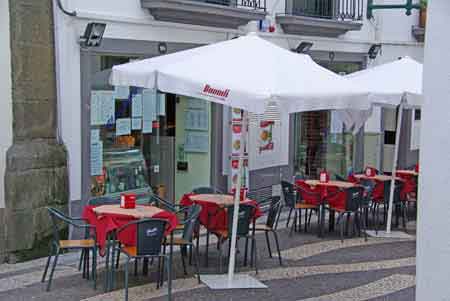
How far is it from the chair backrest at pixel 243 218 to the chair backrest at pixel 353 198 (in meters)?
2.84

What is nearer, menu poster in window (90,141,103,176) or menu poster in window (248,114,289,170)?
menu poster in window (90,141,103,176)

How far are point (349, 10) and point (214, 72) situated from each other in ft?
30.4

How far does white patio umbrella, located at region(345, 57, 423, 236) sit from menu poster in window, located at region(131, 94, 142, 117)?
3.28 m

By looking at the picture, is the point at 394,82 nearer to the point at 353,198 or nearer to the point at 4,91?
the point at 353,198

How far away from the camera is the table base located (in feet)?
27.4

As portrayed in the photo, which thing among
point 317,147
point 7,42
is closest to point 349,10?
point 317,147

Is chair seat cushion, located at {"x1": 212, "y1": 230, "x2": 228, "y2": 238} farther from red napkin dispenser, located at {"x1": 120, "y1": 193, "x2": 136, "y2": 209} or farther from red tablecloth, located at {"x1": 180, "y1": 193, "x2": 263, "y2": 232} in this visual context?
red napkin dispenser, located at {"x1": 120, "y1": 193, "x2": 136, "y2": 209}

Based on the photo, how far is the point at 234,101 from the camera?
7434mm

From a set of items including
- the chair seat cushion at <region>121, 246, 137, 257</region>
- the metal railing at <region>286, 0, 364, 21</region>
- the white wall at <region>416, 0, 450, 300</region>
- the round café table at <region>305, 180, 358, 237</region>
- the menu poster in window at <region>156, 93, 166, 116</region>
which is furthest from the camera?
the metal railing at <region>286, 0, 364, 21</region>

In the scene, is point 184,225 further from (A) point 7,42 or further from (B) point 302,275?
(A) point 7,42

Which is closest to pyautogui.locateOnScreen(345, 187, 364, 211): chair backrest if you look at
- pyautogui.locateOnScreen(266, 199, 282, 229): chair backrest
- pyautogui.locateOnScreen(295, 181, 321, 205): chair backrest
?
pyautogui.locateOnScreen(295, 181, 321, 205): chair backrest

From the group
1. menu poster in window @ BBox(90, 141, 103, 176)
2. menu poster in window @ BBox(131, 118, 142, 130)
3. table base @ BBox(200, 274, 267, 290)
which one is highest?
menu poster in window @ BBox(131, 118, 142, 130)

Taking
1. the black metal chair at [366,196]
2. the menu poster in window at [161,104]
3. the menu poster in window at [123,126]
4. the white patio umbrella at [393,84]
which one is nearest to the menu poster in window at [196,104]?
the menu poster in window at [161,104]

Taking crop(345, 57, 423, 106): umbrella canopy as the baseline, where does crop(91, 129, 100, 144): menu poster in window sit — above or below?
below
